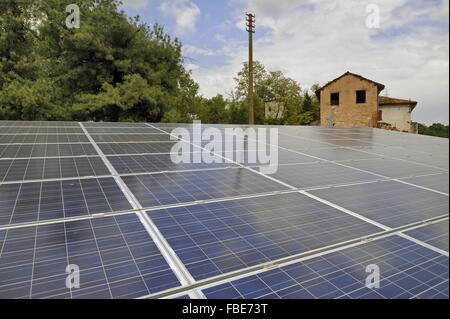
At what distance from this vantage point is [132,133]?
947cm

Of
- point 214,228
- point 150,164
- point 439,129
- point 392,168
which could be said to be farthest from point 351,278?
point 392,168

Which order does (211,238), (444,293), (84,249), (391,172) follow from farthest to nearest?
(391,172)
(211,238)
(84,249)
(444,293)

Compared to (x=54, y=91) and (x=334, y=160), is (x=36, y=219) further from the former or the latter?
(x=54, y=91)

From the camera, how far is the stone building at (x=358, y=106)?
37906 mm

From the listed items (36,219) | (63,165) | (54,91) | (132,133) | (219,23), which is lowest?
(36,219)

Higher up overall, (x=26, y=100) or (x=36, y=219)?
(x=26, y=100)

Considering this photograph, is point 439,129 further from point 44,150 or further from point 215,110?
point 215,110

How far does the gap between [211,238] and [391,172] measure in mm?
4457

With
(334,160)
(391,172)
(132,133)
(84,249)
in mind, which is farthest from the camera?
(132,133)

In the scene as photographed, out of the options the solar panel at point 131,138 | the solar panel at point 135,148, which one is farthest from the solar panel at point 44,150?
the solar panel at point 131,138

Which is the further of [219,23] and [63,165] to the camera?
[63,165]

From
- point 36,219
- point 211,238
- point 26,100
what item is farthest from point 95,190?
point 26,100

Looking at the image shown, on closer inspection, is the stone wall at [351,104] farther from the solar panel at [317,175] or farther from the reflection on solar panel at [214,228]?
the reflection on solar panel at [214,228]

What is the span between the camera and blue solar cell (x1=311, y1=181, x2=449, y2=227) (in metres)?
3.97
